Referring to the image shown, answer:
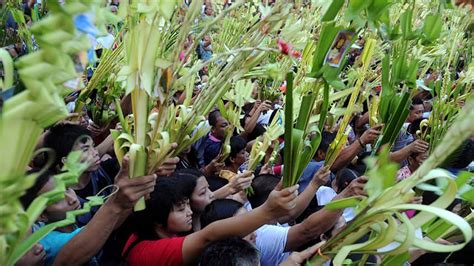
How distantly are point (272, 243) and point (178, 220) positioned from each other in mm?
334

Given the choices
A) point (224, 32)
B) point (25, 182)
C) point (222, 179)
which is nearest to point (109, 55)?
point (222, 179)

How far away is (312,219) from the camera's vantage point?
156 cm

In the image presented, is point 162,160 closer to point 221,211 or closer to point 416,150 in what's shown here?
point 221,211

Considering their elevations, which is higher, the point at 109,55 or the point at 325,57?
the point at 325,57

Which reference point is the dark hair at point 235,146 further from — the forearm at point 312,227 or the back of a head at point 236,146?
the forearm at point 312,227

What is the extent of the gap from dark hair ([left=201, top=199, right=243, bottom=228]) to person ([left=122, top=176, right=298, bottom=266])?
0.14 meters

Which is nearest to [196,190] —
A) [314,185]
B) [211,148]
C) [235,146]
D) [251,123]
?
[314,185]

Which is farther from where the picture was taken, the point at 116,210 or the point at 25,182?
the point at 116,210

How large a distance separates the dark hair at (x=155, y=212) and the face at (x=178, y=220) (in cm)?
1

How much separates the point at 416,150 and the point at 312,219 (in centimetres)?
130

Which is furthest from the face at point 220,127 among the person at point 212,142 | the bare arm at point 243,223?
the bare arm at point 243,223

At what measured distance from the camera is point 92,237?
1.29m

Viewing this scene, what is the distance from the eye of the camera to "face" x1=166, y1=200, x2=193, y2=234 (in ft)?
5.52

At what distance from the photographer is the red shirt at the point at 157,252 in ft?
4.85
